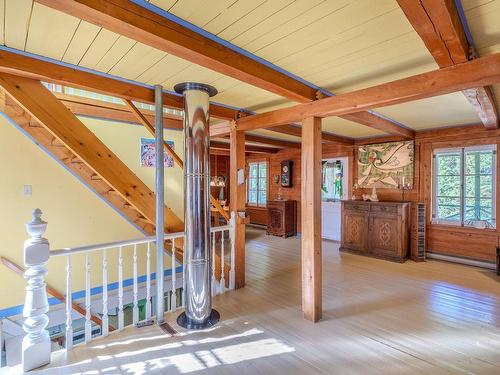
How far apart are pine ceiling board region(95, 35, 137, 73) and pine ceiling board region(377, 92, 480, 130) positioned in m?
2.91

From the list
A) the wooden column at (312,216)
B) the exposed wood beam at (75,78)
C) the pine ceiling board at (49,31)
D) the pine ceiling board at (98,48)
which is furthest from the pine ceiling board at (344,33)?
the exposed wood beam at (75,78)

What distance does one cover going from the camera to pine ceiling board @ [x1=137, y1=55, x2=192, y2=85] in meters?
2.06

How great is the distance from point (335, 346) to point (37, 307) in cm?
234

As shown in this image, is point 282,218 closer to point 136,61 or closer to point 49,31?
point 136,61

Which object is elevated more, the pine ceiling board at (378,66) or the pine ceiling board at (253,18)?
the pine ceiling board at (378,66)

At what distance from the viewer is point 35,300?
6.59ft

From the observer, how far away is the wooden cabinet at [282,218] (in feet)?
22.8

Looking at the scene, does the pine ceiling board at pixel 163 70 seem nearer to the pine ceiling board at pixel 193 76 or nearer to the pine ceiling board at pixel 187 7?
the pine ceiling board at pixel 193 76

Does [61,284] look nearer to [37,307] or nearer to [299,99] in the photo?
[37,307]

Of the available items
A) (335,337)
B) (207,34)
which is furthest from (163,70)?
Answer: (335,337)

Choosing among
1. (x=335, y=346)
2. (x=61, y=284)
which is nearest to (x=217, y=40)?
(x=335, y=346)

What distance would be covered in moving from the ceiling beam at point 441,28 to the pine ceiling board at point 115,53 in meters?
1.57

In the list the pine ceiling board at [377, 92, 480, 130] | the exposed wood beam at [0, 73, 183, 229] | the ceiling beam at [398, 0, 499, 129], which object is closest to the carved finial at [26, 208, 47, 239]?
the exposed wood beam at [0, 73, 183, 229]

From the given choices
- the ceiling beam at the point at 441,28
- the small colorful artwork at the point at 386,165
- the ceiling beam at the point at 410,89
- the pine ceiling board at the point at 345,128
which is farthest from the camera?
the small colorful artwork at the point at 386,165
